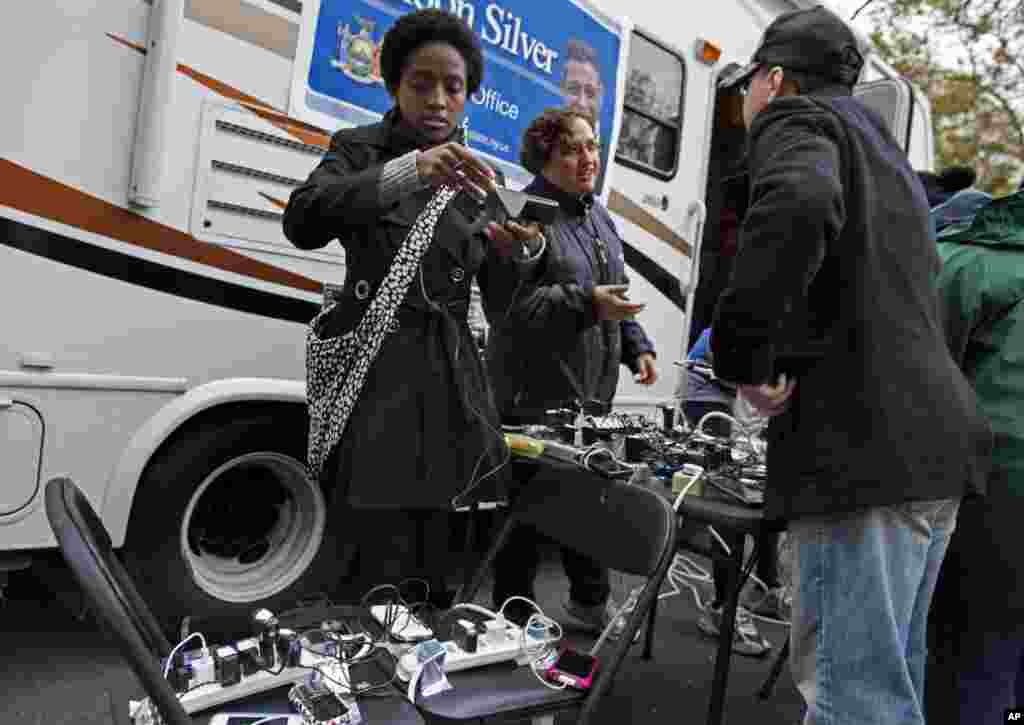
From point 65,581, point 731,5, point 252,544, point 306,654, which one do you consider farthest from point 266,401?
point 731,5

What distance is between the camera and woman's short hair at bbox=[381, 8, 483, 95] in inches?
78.5

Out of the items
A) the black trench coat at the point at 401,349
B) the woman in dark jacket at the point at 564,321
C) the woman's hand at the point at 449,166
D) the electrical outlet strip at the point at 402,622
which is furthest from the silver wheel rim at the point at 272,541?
the woman's hand at the point at 449,166

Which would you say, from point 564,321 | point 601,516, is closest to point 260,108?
point 564,321

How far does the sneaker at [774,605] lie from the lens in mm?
3510

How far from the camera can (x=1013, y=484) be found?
176 cm

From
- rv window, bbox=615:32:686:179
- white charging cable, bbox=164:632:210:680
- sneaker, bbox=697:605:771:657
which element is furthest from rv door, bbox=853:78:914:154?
white charging cable, bbox=164:632:210:680

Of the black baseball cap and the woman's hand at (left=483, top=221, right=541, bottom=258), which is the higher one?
the black baseball cap

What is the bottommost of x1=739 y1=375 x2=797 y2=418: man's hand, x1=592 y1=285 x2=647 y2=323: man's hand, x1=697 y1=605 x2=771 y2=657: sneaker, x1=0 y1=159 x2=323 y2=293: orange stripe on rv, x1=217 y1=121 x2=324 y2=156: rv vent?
x1=697 y1=605 x2=771 y2=657: sneaker

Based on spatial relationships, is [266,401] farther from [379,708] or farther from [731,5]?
[731,5]

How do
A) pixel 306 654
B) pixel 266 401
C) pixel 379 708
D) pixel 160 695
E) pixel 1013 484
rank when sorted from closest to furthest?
pixel 160 695, pixel 379 708, pixel 306 654, pixel 1013 484, pixel 266 401

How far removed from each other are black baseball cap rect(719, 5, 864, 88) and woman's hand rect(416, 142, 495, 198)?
0.67m

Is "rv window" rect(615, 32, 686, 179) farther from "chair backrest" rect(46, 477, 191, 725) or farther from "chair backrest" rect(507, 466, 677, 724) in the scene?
"chair backrest" rect(46, 477, 191, 725)

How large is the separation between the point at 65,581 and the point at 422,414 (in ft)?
5.02

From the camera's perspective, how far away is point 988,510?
1.79 m
